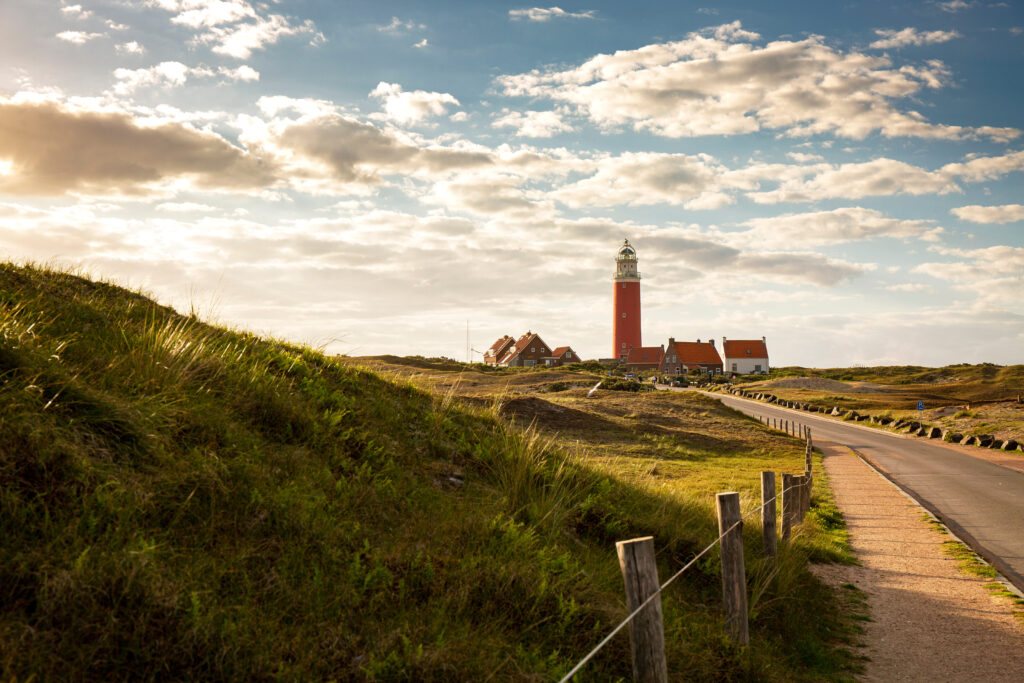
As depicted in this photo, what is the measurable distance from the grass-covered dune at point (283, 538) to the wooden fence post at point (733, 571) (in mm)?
295

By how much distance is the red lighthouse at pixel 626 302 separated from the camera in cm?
9781

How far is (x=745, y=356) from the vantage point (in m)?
121

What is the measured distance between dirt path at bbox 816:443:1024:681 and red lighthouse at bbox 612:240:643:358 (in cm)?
8337

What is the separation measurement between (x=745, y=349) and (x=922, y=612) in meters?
119

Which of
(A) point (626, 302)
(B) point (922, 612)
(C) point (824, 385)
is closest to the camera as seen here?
(B) point (922, 612)

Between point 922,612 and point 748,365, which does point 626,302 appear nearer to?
point 748,365

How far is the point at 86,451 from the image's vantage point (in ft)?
16.5

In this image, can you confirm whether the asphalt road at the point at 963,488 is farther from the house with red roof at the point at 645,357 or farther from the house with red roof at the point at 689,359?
the house with red roof at the point at 689,359

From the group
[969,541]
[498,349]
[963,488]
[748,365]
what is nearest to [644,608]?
[969,541]

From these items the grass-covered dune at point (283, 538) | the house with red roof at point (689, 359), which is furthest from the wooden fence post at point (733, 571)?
the house with red roof at point (689, 359)

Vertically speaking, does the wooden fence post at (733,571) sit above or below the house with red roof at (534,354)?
below

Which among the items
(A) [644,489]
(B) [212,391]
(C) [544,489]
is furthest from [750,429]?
(B) [212,391]

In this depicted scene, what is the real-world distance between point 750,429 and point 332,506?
3253 centimetres

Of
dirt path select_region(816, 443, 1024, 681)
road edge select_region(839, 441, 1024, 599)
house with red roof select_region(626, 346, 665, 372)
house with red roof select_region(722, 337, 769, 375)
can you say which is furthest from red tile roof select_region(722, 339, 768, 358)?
dirt path select_region(816, 443, 1024, 681)
